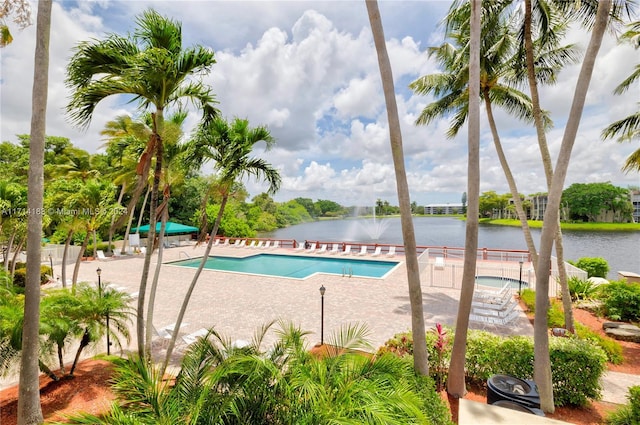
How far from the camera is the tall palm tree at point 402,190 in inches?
152

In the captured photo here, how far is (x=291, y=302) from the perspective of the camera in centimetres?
980

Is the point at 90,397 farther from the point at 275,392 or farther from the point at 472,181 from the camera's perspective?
the point at 472,181

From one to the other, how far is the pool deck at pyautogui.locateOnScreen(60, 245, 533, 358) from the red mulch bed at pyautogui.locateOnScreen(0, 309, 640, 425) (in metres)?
1.86

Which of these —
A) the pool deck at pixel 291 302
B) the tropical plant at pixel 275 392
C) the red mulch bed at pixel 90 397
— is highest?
the tropical plant at pixel 275 392

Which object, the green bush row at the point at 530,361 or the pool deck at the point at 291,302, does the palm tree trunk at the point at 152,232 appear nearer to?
the pool deck at the point at 291,302

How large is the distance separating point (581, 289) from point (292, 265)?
13.0 m

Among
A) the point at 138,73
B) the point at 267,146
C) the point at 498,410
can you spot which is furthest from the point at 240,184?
the point at 498,410

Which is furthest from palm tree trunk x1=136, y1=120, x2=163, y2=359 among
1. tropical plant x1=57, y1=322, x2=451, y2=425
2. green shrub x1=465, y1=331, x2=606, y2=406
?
green shrub x1=465, y1=331, x2=606, y2=406

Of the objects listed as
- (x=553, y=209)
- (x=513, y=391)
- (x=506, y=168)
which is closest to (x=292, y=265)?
(x=506, y=168)

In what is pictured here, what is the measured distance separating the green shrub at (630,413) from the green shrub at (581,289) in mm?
6814

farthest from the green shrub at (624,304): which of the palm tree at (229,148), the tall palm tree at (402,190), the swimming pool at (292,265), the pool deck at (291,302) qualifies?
the palm tree at (229,148)

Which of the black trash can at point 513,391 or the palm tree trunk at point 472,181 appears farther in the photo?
the palm tree trunk at point 472,181

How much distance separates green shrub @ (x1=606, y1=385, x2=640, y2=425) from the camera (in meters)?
3.47

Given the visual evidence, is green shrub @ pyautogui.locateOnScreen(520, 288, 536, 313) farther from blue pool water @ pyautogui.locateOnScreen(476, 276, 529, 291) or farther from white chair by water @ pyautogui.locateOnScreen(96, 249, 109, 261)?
white chair by water @ pyautogui.locateOnScreen(96, 249, 109, 261)
